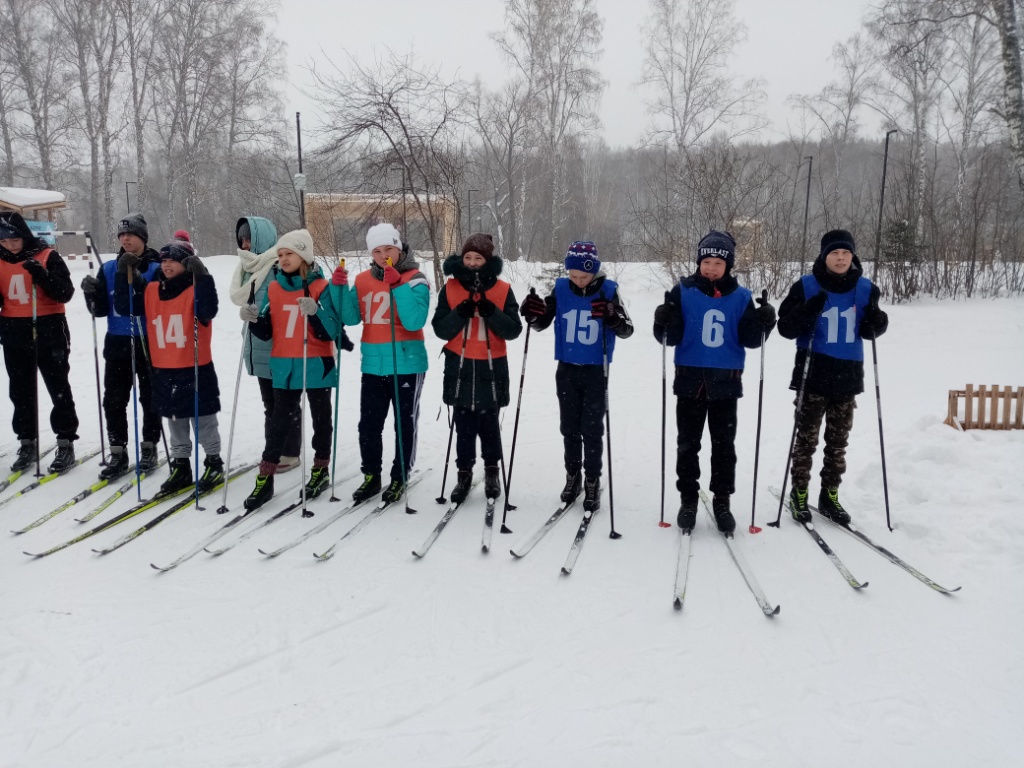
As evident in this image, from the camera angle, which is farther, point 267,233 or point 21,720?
point 267,233

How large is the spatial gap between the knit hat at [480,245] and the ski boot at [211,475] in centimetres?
236

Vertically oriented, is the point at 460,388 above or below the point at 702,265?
below

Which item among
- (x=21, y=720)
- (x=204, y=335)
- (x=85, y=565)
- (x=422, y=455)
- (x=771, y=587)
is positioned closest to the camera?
(x=21, y=720)

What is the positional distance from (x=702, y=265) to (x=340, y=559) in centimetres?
265

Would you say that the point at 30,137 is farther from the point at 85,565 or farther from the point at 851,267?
the point at 851,267

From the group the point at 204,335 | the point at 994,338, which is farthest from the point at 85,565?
the point at 994,338

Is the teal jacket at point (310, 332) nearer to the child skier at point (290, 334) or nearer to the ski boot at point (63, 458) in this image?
the child skier at point (290, 334)

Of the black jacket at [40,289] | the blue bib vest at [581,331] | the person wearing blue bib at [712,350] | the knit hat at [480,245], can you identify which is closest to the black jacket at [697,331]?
the person wearing blue bib at [712,350]

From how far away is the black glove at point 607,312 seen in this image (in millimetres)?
3629

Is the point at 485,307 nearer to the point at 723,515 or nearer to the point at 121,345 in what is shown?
the point at 723,515

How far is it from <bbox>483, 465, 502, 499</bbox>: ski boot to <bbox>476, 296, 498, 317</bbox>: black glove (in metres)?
1.05

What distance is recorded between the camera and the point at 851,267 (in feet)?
12.1

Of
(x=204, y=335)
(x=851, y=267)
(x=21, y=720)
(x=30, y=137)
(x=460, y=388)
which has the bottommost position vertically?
(x=21, y=720)

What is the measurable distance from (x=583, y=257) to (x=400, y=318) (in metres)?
1.24
